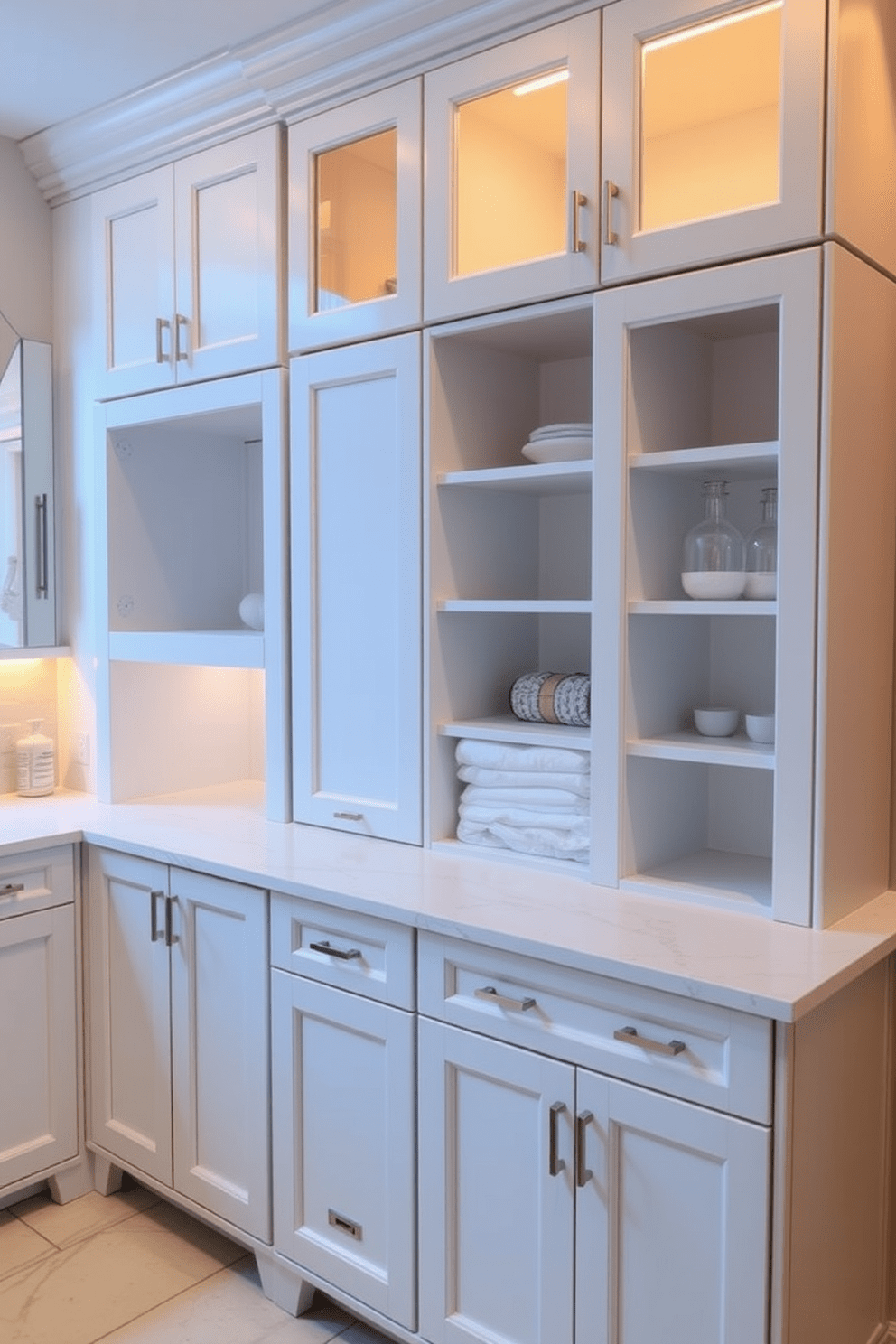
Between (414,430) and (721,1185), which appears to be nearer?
(721,1185)

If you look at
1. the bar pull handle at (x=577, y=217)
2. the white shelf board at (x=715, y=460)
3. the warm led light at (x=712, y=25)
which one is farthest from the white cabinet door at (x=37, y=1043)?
the warm led light at (x=712, y=25)

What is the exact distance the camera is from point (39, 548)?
3.04m

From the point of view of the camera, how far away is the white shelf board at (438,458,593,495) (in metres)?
2.11

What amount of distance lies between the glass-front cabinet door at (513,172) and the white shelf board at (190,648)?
0.89m

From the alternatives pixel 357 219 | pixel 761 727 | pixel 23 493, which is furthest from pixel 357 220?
pixel 761 727

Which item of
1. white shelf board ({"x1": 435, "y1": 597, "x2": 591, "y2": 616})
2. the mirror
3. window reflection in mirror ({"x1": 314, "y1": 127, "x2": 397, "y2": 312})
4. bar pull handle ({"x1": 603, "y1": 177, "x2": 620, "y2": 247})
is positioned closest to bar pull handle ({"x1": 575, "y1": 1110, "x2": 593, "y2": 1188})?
white shelf board ({"x1": 435, "y1": 597, "x2": 591, "y2": 616})

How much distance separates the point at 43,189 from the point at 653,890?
8.05ft

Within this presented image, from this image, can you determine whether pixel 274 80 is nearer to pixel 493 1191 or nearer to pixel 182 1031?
pixel 182 1031

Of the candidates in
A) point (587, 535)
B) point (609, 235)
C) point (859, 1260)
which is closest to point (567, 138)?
point (609, 235)

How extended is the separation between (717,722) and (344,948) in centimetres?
82

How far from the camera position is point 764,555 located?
6.52 feet

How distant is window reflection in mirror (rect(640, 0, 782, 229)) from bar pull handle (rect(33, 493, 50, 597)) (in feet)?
6.07

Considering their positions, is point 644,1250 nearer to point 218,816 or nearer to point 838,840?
point 838,840

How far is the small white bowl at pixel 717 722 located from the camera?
6.86 feet
